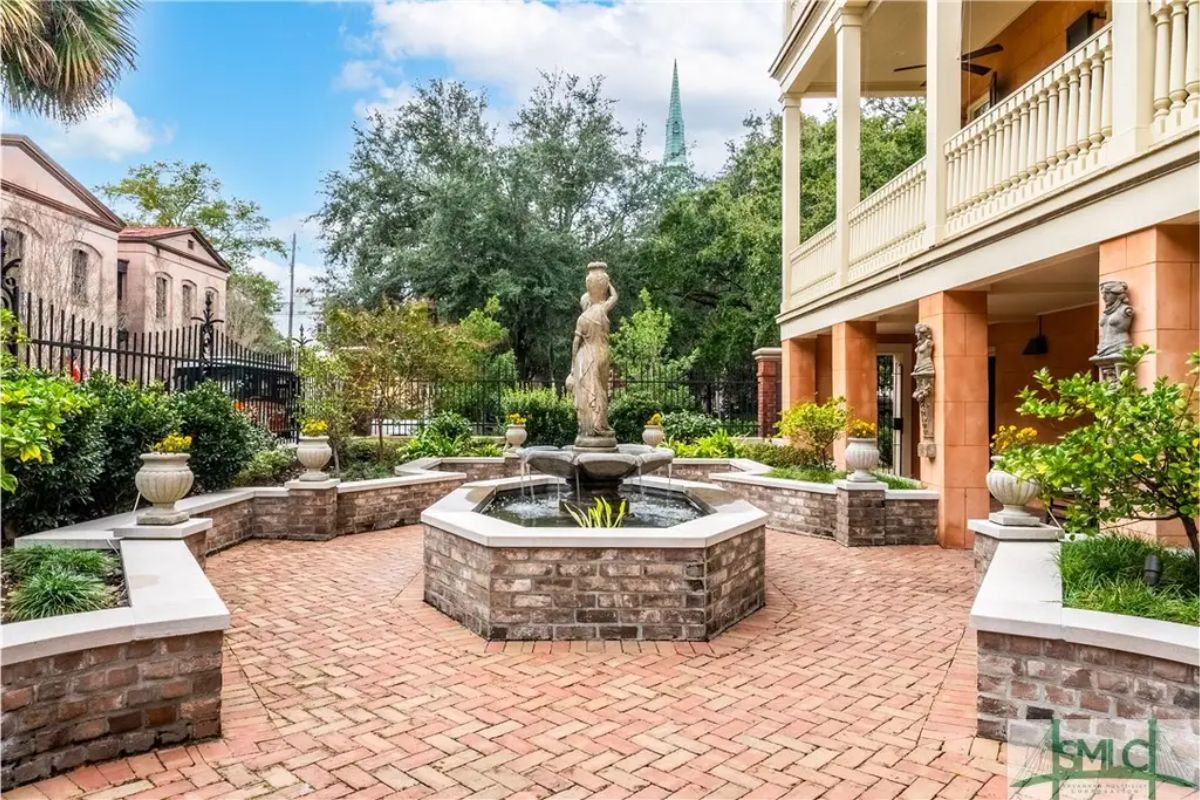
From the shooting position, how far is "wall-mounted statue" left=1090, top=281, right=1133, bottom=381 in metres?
5.48

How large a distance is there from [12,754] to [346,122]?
85.4 ft

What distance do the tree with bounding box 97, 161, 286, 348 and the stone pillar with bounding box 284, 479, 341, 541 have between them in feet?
86.0

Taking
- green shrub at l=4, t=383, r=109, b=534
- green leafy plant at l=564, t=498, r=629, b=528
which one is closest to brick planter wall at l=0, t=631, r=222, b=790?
green shrub at l=4, t=383, r=109, b=534

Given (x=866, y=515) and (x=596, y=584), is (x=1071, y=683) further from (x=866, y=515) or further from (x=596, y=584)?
(x=866, y=515)

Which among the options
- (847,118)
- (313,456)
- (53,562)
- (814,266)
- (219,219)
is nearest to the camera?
(53,562)

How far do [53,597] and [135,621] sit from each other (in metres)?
0.79

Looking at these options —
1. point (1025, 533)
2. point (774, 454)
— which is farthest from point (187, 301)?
point (1025, 533)

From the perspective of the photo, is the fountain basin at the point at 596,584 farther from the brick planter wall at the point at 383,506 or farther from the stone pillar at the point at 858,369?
the stone pillar at the point at 858,369

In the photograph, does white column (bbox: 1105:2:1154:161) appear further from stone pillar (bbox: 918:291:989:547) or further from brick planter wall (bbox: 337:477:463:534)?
brick planter wall (bbox: 337:477:463:534)

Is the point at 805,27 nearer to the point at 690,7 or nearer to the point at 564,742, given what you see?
the point at 690,7

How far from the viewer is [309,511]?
30.0 feet

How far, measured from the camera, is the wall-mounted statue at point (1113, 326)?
18.0 ft

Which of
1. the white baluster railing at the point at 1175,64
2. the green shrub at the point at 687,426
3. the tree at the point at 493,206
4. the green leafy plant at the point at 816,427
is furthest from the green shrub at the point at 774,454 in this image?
the tree at the point at 493,206

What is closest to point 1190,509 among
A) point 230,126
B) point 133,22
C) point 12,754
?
point 12,754
